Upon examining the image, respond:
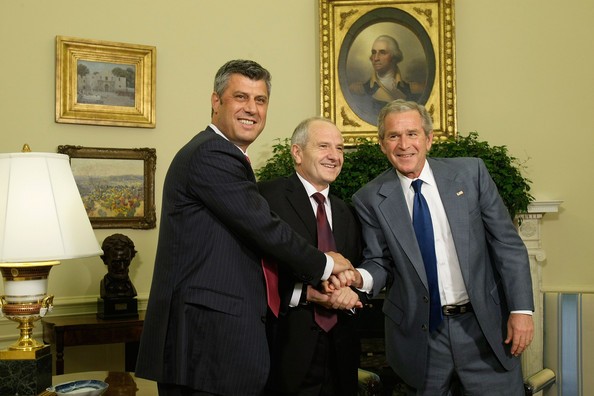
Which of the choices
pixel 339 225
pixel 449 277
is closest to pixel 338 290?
pixel 339 225

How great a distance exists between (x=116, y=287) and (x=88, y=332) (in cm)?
38

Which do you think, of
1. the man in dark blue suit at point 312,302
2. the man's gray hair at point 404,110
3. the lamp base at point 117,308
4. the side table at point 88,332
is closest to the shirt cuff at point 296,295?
the man in dark blue suit at point 312,302

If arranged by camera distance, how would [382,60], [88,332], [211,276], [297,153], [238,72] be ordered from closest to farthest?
[211,276]
[238,72]
[297,153]
[88,332]
[382,60]

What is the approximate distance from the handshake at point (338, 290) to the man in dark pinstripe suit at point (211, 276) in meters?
0.27

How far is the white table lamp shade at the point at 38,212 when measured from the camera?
265 cm

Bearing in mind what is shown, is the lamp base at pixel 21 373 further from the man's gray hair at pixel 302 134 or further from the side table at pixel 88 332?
the side table at pixel 88 332

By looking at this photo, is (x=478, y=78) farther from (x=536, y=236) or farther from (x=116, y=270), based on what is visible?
(x=116, y=270)

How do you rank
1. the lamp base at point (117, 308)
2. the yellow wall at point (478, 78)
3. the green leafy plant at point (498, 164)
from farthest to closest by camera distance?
1. the yellow wall at point (478, 78)
2. the green leafy plant at point (498, 164)
3. the lamp base at point (117, 308)

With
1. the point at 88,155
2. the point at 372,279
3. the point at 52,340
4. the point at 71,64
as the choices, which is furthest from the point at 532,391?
the point at 71,64

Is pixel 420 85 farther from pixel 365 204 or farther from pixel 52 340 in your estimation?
pixel 52 340

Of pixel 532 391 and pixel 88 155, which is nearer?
pixel 532 391

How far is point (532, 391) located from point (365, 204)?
1283 mm

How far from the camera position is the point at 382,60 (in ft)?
19.2

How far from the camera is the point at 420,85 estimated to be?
583 cm
